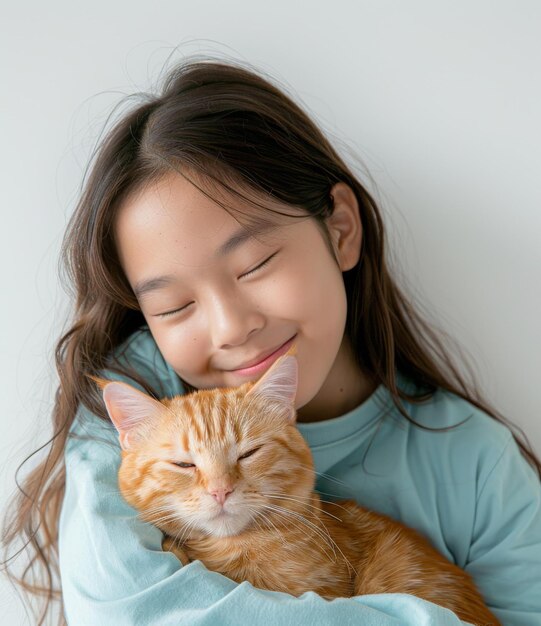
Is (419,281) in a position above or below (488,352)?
above

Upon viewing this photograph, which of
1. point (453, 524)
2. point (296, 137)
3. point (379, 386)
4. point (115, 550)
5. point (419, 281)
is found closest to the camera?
point (115, 550)

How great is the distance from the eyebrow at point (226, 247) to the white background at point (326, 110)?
0.42 metres

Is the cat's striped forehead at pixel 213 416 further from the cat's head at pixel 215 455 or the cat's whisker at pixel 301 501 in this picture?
the cat's whisker at pixel 301 501

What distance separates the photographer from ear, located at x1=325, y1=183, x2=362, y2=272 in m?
1.50

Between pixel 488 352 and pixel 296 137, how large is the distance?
2.54 feet

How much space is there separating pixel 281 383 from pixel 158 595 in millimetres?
391

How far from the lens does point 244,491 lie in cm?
113

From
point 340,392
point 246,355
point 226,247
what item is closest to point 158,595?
point 246,355

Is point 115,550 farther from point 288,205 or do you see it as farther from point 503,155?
point 503,155

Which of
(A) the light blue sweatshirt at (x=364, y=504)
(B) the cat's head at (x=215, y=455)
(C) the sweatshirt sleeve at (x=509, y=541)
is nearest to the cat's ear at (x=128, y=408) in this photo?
(B) the cat's head at (x=215, y=455)

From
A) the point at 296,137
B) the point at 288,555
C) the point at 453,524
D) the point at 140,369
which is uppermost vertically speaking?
the point at 296,137

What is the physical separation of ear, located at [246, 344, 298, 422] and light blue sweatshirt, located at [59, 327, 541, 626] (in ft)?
0.64

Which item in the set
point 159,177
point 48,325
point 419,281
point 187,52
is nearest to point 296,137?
point 159,177

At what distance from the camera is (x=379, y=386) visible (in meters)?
1.65
